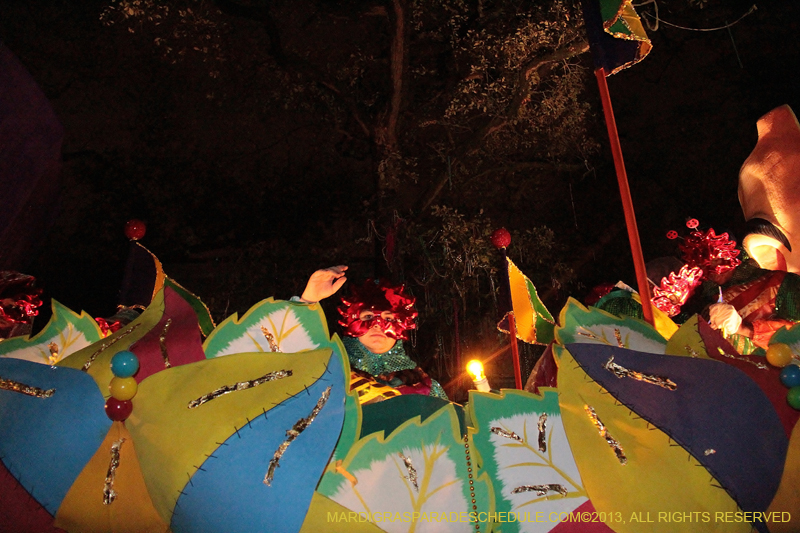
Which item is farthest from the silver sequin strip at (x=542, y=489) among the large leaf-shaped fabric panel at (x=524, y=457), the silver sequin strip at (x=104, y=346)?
the silver sequin strip at (x=104, y=346)

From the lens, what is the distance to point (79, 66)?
883 cm

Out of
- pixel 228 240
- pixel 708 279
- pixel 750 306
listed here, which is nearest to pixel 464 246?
pixel 228 240

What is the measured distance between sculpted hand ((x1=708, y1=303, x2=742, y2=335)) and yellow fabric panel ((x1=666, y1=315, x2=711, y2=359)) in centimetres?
124

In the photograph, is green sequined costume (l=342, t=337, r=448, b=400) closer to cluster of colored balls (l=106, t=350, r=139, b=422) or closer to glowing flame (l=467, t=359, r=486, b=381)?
glowing flame (l=467, t=359, r=486, b=381)

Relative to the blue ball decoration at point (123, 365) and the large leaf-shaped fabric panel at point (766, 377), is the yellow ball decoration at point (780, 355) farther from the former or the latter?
the blue ball decoration at point (123, 365)

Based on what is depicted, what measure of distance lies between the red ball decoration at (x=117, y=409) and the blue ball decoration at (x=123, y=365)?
0.07 m

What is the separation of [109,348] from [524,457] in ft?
4.45

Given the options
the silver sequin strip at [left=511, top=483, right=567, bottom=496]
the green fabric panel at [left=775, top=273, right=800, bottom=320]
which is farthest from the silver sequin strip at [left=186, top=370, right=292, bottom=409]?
the green fabric panel at [left=775, top=273, right=800, bottom=320]

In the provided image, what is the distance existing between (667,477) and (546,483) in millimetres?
345

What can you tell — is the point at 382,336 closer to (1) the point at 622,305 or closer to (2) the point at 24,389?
(1) the point at 622,305

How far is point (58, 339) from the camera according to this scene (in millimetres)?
2344

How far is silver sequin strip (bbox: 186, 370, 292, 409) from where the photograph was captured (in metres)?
1.80

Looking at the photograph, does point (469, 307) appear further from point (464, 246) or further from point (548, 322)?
point (548, 322)

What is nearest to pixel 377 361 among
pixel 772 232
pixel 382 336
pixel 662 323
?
pixel 382 336
